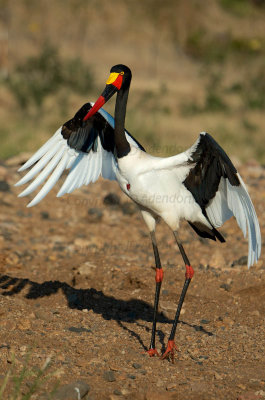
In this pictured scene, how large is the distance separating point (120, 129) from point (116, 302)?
1.94 m

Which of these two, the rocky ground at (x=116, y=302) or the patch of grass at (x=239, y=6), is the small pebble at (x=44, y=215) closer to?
the rocky ground at (x=116, y=302)

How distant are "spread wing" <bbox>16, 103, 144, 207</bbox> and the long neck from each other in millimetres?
387

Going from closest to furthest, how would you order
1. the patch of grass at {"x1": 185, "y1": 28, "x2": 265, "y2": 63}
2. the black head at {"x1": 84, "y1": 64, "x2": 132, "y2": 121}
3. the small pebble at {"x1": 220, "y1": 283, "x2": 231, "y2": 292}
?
1. the black head at {"x1": 84, "y1": 64, "x2": 132, "y2": 121}
2. the small pebble at {"x1": 220, "y1": 283, "x2": 231, "y2": 292}
3. the patch of grass at {"x1": 185, "y1": 28, "x2": 265, "y2": 63}

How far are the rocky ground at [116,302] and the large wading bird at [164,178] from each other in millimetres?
424

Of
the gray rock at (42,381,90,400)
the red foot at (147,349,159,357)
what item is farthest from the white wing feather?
the gray rock at (42,381,90,400)

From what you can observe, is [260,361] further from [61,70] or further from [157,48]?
[157,48]

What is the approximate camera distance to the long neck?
505 centimetres

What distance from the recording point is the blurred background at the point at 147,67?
1675 cm

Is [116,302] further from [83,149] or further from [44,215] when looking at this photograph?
[44,215]

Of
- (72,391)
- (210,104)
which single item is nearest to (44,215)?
(72,391)

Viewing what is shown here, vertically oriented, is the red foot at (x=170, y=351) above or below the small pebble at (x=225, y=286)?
below

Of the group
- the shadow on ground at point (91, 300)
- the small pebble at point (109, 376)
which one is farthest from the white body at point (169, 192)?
the small pebble at point (109, 376)

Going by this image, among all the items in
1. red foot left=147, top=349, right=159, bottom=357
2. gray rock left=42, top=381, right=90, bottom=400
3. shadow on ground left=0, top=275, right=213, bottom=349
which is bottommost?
gray rock left=42, top=381, right=90, bottom=400

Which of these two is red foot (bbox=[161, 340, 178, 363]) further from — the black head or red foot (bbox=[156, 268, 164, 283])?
the black head
